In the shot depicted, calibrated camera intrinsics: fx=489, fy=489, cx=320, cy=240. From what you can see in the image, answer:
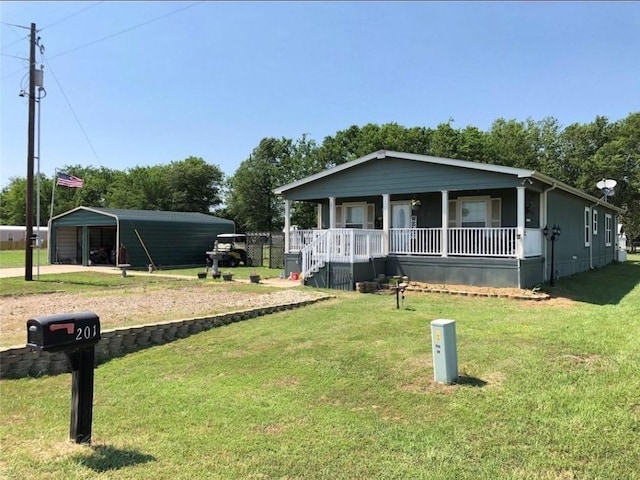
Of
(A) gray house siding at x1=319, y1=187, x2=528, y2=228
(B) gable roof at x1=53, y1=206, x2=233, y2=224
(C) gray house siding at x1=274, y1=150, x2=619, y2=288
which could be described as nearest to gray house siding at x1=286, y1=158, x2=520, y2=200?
(C) gray house siding at x1=274, y1=150, x2=619, y2=288

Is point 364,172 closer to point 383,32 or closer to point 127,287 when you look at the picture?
point 383,32

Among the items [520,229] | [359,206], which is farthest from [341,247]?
[520,229]

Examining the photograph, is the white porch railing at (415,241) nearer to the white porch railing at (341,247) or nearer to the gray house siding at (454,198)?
the white porch railing at (341,247)

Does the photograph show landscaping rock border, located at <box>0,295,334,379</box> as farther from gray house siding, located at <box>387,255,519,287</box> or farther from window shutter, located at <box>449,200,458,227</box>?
window shutter, located at <box>449,200,458,227</box>

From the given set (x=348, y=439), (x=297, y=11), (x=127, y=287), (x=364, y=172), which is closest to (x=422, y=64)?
(x=364, y=172)

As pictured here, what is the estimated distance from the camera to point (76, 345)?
3.46m

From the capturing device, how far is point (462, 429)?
3754mm

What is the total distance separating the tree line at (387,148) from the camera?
124ft

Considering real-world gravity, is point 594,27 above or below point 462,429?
above

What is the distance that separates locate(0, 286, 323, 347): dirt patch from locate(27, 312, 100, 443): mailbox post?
3.34 metres

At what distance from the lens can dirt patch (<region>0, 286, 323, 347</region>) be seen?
26.6ft

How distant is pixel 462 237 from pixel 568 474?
10409 mm

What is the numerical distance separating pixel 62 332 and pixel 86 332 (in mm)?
176

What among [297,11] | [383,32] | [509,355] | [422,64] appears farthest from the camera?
[422,64]
